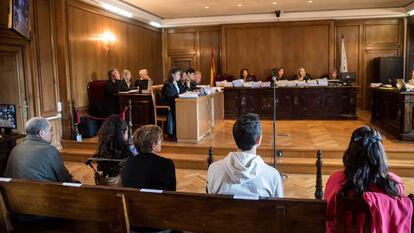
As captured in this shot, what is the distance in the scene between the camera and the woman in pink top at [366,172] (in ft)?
6.09

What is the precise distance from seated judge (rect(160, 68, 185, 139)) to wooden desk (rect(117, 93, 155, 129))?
0.53m

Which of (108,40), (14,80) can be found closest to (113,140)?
(14,80)

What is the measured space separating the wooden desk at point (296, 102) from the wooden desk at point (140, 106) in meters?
2.83

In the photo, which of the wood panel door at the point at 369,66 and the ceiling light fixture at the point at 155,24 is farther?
the ceiling light fixture at the point at 155,24

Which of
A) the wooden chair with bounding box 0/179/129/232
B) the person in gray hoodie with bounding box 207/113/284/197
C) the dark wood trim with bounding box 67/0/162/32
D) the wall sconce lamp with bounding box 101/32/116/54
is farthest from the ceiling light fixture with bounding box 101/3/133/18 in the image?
the person in gray hoodie with bounding box 207/113/284/197

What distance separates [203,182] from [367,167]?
3551 millimetres

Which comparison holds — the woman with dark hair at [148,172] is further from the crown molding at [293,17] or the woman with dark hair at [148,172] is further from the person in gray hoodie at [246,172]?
the crown molding at [293,17]

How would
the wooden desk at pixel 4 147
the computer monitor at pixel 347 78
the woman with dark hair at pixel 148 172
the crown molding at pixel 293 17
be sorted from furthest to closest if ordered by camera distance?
the crown molding at pixel 293 17 < the computer monitor at pixel 347 78 < the wooden desk at pixel 4 147 < the woman with dark hair at pixel 148 172

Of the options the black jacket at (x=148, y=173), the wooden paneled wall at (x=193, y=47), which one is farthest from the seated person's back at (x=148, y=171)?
the wooden paneled wall at (x=193, y=47)

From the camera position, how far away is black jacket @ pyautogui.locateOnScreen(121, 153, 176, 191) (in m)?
2.36

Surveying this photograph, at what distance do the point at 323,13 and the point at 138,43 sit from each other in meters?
5.43

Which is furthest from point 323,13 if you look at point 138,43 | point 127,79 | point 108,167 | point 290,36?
point 108,167

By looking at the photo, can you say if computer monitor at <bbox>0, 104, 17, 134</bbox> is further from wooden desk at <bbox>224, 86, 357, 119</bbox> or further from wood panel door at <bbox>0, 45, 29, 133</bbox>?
wooden desk at <bbox>224, 86, 357, 119</bbox>

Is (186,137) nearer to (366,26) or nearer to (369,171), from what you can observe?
(369,171)
